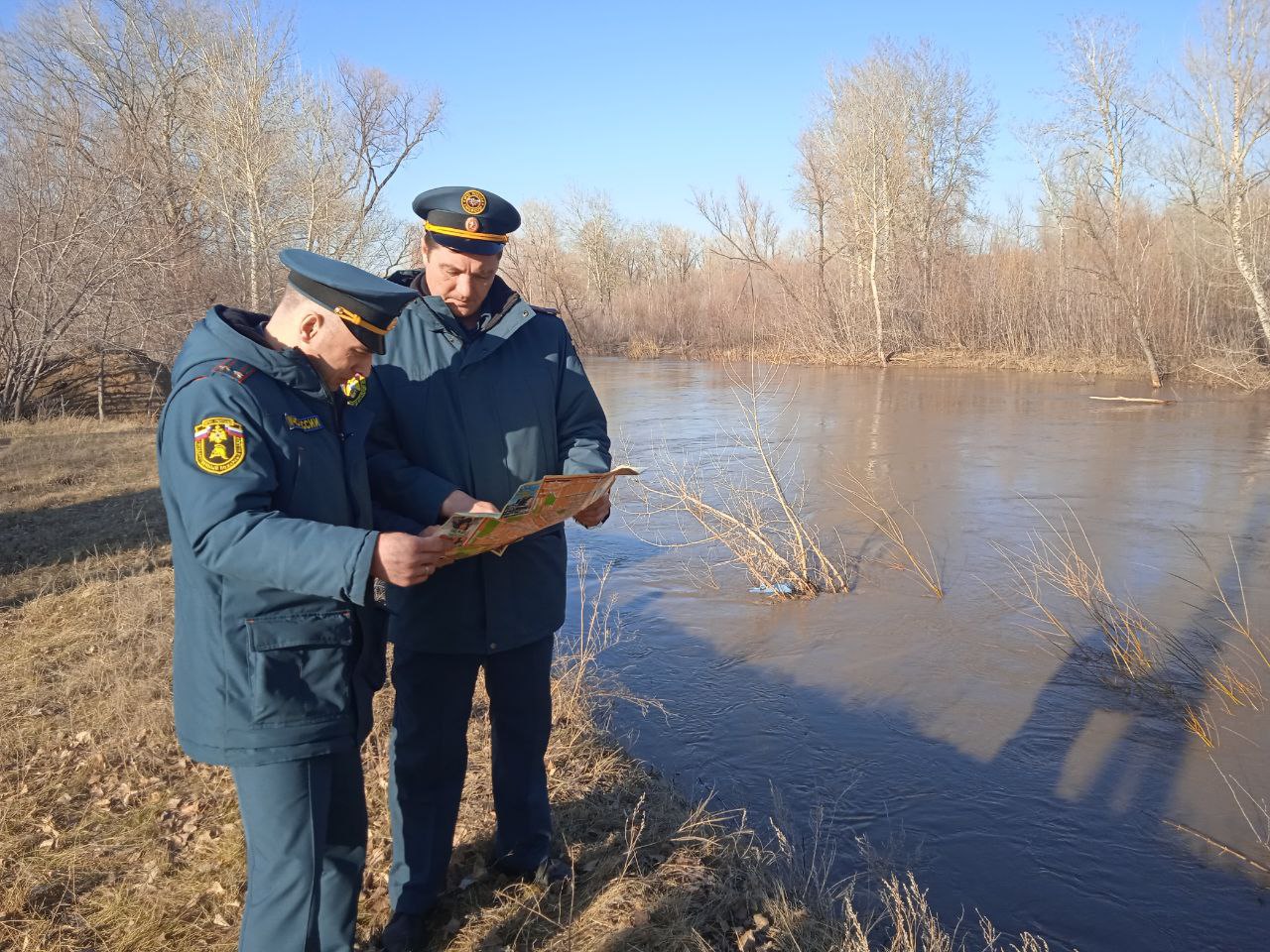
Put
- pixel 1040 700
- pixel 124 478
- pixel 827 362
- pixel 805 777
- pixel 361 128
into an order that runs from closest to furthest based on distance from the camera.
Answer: pixel 805 777
pixel 1040 700
pixel 124 478
pixel 827 362
pixel 361 128

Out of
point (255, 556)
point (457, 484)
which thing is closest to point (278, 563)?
point (255, 556)

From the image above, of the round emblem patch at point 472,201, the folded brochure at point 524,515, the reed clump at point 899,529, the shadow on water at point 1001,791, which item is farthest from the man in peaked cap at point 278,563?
the reed clump at point 899,529

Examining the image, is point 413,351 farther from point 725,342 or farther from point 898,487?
point 725,342

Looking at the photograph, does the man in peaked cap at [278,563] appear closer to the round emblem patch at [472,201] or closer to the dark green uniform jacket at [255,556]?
the dark green uniform jacket at [255,556]

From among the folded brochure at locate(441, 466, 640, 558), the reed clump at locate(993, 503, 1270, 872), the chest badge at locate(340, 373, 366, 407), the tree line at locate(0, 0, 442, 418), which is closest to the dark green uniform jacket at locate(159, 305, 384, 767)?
the chest badge at locate(340, 373, 366, 407)

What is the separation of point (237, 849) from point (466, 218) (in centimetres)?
241

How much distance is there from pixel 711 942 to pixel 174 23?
31.5m

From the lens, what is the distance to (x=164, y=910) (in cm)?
310

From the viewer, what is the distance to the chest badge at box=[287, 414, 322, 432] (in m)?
2.17

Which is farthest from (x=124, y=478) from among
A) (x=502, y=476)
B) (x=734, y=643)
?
(x=502, y=476)

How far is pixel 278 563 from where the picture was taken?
1.98 metres

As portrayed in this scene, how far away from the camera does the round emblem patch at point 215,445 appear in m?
2.00

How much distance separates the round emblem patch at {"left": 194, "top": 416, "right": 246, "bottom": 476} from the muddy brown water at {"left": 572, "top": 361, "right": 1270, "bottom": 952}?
10.9 feet

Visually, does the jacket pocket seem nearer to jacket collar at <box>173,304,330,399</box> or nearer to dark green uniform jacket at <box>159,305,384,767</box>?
dark green uniform jacket at <box>159,305,384,767</box>
